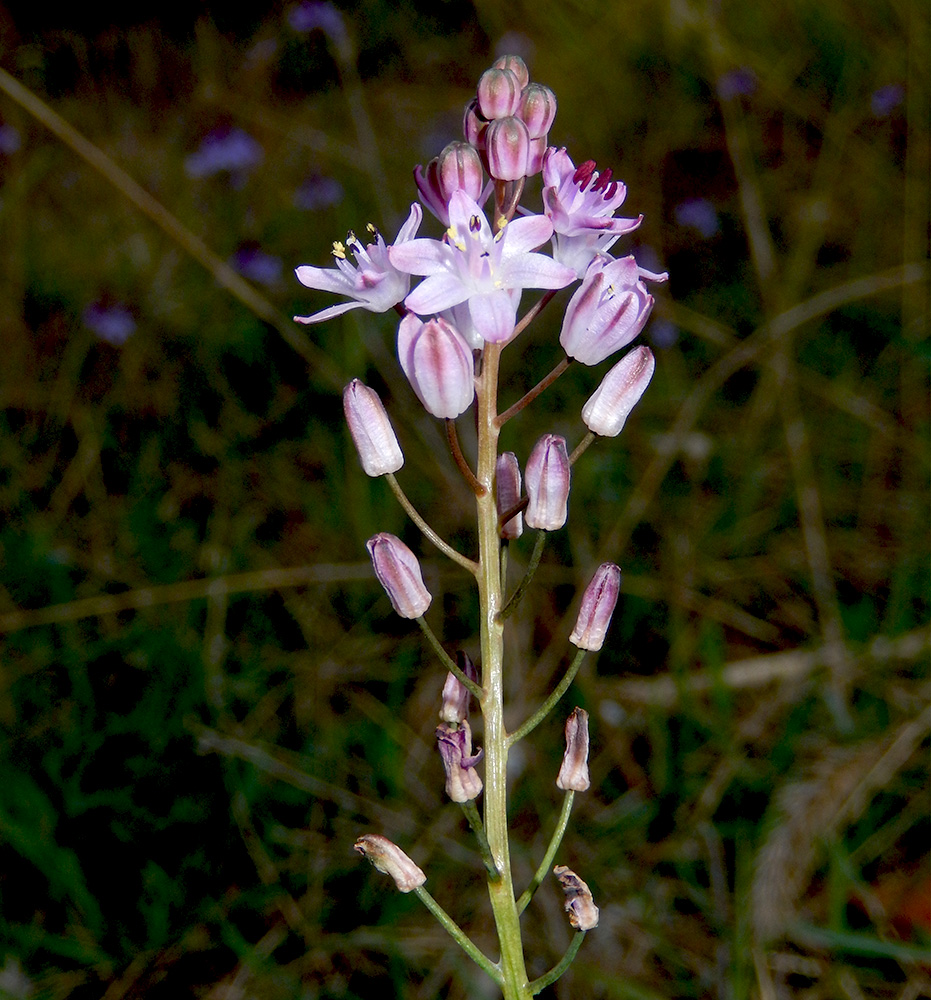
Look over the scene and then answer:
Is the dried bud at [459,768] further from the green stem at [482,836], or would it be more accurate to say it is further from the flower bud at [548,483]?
the flower bud at [548,483]

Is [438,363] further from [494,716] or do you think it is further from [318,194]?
A: [318,194]

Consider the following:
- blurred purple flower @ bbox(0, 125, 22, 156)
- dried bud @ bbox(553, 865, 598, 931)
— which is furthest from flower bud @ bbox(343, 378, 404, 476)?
blurred purple flower @ bbox(0, 125, 22, 156)

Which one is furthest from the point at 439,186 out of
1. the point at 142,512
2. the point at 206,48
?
Result: the point at 206,48

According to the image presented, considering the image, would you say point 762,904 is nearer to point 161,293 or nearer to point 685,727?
point 685,727

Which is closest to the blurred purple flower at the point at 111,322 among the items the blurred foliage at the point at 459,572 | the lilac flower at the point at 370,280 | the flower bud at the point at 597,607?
the blurred foliage at the point at 459,572

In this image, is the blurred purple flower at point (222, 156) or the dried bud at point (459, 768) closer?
the dried bud at point (459, 768)

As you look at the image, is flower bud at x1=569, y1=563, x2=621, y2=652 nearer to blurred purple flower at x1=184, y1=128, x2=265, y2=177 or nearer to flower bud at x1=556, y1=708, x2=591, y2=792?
flower bud at x1=556, y1=708, x2=591, y2=792
